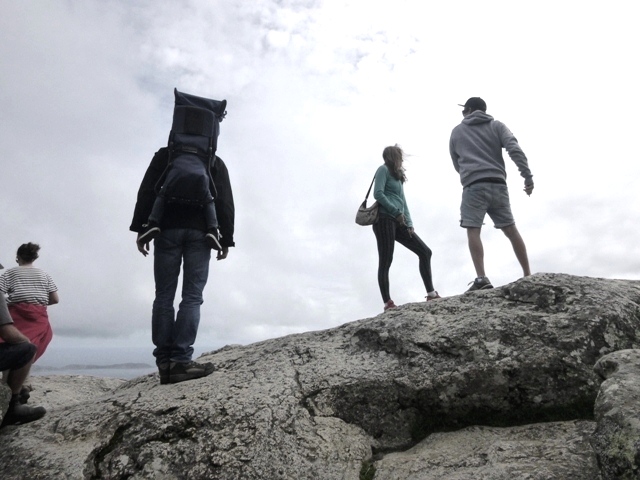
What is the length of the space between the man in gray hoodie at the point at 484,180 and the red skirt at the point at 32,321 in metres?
6.64

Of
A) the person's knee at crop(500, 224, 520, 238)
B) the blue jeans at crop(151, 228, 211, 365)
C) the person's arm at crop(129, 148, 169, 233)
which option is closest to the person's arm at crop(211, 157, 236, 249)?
the blue jeans at crop(151, 228, 211, 365)

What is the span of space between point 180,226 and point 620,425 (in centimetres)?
503

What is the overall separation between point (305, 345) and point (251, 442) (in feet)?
6.19

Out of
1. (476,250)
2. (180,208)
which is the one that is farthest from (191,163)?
(476,250)

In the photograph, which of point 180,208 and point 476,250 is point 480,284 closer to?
point 476,250

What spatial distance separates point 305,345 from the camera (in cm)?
645

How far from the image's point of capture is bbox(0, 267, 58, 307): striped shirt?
22.3 ft

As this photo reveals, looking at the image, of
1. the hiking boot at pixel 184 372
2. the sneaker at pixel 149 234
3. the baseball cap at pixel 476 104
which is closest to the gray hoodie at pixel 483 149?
the baseball cap at pixel 476 104

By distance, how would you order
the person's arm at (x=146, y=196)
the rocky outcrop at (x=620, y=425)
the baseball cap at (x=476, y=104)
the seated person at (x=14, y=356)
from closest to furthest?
the rocky outcrop at (x=620, y=425), the seated person at (x=14, y=356), the person's arm at (x=146, y=196), the baseball cap at (x=476, y=104)

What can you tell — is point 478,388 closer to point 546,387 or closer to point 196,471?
point 546,387

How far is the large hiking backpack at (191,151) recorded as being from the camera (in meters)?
5.76

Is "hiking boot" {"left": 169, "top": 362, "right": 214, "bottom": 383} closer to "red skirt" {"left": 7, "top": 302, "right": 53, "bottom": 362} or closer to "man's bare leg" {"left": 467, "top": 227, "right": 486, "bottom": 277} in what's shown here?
"red skirt" {"left": 7, "top": 302, "right": 53, "bottom": 362}

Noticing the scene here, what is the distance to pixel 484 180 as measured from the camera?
768 cm

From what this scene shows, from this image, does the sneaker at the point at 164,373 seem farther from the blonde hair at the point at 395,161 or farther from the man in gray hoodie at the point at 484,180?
the blonde hair at the point at 395,161
